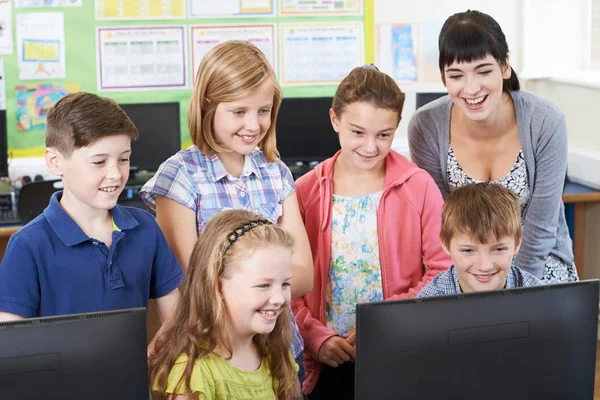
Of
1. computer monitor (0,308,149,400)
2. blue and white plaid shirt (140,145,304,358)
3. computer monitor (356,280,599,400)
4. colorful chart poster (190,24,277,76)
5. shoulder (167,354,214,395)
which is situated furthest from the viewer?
colorful chart poster (190,24,277,76)

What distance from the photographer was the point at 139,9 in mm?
4398

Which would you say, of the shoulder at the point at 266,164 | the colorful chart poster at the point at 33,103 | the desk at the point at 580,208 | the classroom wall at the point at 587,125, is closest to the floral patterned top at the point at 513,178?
the shoulder at the point at 266,164

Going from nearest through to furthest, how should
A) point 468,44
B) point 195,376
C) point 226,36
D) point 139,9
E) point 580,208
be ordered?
point 195,376, point 468,44, point 580,208, point 139,9, point 226,36

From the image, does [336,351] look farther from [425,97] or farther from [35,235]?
[425,97]

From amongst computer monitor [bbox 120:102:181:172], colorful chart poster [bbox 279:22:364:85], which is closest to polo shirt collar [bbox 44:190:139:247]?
computer monitor [bbox 120:102:181:172]

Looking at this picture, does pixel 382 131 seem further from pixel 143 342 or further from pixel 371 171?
pixel 143 342

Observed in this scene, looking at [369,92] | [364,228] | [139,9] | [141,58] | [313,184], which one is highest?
[139,9]

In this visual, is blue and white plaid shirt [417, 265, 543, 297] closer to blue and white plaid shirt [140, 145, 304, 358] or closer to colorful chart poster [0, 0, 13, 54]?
blue and white plaid shirt [140, 145, 304, 358]

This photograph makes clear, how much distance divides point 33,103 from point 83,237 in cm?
295

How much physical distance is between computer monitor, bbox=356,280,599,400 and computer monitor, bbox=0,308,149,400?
33 centimetres

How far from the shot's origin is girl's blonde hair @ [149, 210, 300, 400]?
1.52 meters

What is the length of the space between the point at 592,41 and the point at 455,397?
380 cm

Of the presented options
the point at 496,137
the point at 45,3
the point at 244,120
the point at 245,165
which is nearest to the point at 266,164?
the point at 245,165

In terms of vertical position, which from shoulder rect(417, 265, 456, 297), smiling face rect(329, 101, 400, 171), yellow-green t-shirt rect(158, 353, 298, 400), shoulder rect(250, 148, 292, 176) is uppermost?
smiling face rect(329, 101, 400, 171)
